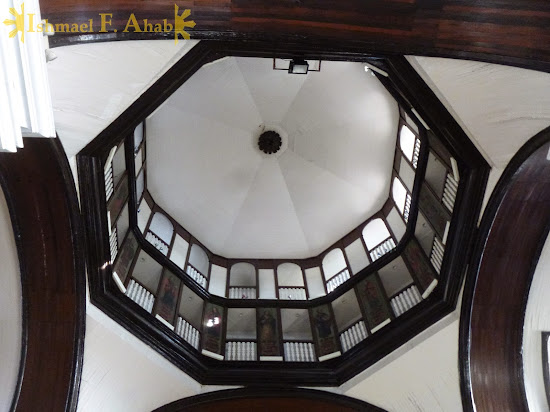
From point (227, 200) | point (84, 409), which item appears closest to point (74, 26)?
point (84, 409)

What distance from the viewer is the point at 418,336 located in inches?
317

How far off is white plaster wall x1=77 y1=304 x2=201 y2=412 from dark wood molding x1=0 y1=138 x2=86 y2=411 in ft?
0.72

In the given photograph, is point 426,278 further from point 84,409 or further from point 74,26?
point 74,26

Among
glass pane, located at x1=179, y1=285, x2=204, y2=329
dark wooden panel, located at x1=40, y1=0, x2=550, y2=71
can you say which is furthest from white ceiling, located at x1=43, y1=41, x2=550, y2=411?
glass pane, located at x1=179, y1=285, x2=204, y2=329

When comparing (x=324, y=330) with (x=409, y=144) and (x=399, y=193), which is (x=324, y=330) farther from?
(x=409, y=144)

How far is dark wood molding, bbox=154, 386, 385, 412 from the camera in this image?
27.6ft

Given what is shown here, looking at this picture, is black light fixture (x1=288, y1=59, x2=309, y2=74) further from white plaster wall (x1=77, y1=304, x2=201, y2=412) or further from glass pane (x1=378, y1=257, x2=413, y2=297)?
glass pane (x1=378, y1=257, x2=413, y2=297)

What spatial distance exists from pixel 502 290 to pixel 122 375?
20.4 feet

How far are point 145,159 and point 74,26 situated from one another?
6.48 meters

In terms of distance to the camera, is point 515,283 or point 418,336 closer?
point 515,283

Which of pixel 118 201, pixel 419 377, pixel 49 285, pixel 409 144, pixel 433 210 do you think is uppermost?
pixel 409 144

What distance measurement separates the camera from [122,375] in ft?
25.2

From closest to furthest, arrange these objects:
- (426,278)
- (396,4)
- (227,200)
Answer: (396,4)
(426,278)
(227,200)

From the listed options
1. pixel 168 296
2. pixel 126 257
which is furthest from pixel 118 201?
pixel 168 296
